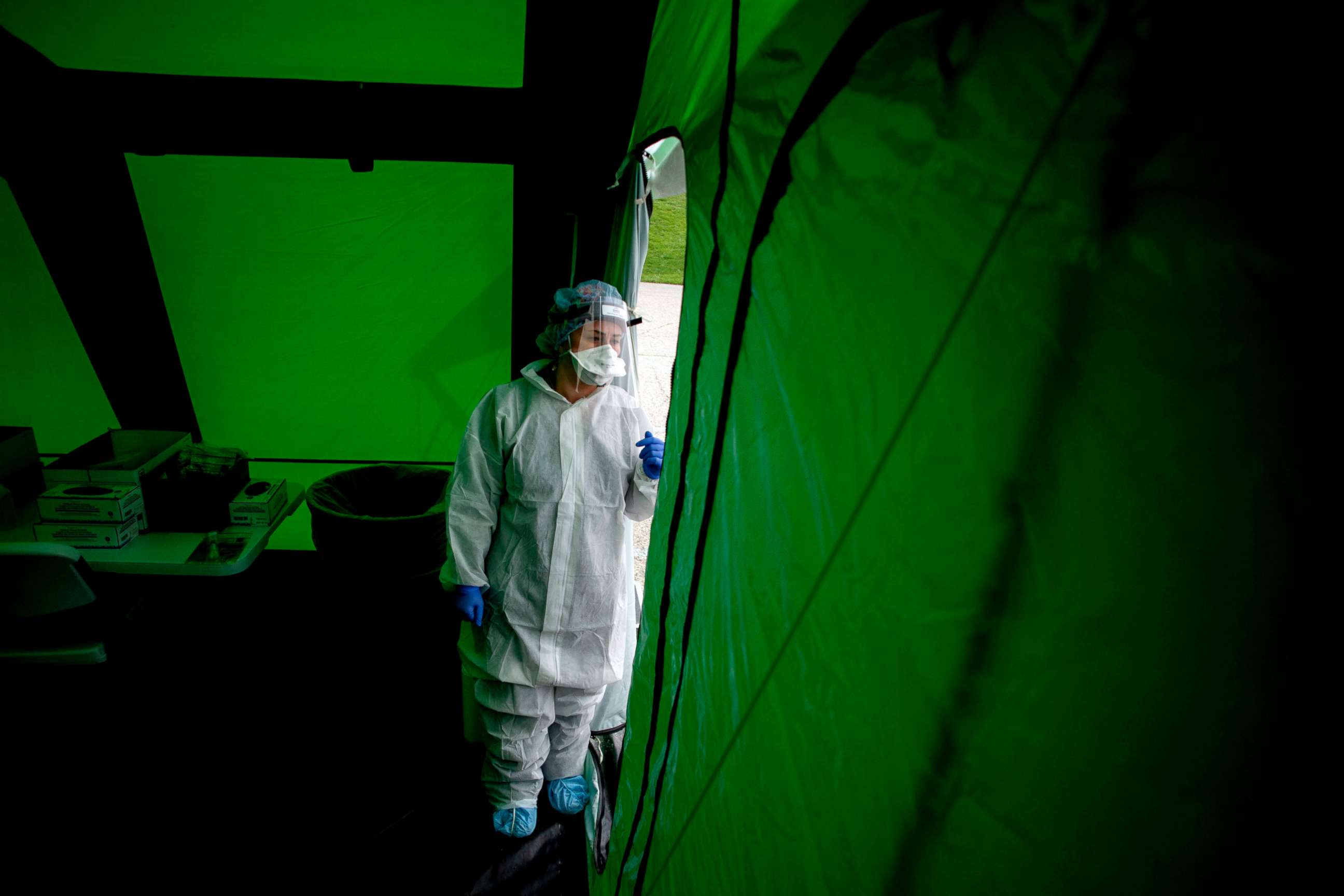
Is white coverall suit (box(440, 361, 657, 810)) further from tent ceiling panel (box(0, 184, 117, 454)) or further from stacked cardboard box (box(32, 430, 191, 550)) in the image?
tent ceiling panel (box(0, 184, 117, 454))

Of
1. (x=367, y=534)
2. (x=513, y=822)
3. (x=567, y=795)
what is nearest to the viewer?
(x=513, y=822)

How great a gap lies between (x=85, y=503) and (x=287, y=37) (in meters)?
1.72

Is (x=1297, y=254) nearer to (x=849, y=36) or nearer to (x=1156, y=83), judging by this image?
(x=1156, y=83)

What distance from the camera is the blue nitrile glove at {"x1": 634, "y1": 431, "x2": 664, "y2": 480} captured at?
1.63 metres

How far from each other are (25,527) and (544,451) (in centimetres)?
202

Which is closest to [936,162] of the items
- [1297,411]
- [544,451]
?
[1297,411]

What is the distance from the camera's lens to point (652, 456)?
1.64 meters

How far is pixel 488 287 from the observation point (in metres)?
2.61

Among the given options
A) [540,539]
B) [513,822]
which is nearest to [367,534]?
[540,539]

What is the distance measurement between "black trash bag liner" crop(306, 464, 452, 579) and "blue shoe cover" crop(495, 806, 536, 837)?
942 mm

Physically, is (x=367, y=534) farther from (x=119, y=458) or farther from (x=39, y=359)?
(x=39, y=359)

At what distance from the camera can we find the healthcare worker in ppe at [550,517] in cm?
164

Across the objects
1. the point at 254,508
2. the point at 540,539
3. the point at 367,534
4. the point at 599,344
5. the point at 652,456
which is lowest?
the point at 367,534

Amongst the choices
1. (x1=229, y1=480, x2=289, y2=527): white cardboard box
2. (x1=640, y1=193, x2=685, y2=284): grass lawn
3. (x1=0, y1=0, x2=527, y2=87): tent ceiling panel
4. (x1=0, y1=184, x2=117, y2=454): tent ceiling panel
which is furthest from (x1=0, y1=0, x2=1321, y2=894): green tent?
(x1=640, y1=193, x2=685, y2=284): grass lawn
